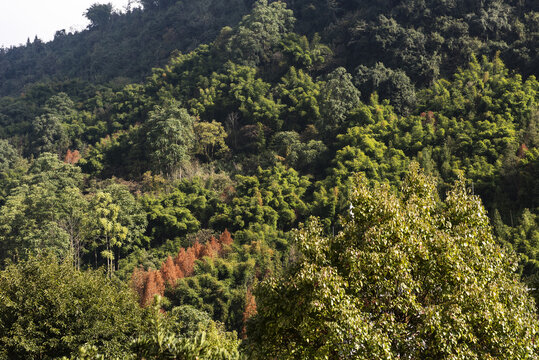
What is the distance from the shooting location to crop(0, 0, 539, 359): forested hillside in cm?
611

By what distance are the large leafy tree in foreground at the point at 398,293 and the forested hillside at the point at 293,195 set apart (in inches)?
1.2

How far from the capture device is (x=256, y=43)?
37.1 m

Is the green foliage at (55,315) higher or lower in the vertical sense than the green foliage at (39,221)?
lower

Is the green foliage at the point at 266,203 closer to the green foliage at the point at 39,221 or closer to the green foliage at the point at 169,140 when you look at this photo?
the green foliage at the point at 169,140

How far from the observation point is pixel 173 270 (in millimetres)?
19547

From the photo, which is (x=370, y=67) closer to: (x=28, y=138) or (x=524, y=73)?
(x=524, y=73)

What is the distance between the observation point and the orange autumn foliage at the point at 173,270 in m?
18.6

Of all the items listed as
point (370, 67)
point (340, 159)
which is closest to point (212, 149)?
point (340, 159)

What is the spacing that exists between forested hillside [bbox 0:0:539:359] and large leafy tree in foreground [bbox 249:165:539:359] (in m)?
0.03

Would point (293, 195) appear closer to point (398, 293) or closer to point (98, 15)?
point (398, 293)

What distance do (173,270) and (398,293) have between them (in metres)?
14.7

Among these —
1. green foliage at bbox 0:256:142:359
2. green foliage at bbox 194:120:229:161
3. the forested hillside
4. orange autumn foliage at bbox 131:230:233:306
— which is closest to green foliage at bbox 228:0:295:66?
the forested hillside

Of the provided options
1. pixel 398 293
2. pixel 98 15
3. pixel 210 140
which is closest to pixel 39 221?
pixel 210 140

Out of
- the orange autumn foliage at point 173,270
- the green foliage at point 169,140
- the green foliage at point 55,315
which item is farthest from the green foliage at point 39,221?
the green foliage at point 55,315
